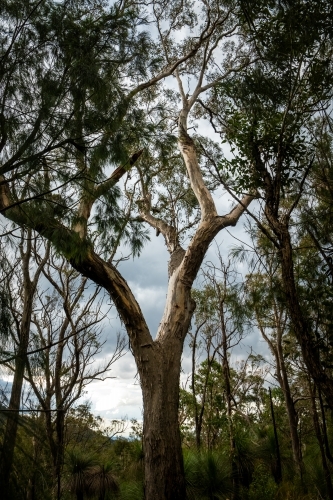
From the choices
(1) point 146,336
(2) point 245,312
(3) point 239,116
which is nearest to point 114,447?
(1) point 146,336

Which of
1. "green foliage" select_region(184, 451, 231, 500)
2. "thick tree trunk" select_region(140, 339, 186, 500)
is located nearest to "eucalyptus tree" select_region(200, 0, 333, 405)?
"thick tree trunk" select_region(140, 339, 186, 500)

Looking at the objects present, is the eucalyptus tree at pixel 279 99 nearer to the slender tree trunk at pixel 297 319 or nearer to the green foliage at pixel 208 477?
the slender tree trunk at pixel 297 319

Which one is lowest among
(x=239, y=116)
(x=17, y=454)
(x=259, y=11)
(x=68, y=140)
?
(x=17, y=454)

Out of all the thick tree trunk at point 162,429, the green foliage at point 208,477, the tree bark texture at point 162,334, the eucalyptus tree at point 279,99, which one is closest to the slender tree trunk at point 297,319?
the eucalyptus tree at point 279,99

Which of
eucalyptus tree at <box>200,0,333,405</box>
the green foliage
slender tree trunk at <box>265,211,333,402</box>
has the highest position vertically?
eucalyptus tree at <box>200,0,333,405</box>

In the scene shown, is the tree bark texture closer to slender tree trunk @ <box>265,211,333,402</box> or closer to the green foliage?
slender tree trunk @ <box>265,211,333,402</box>

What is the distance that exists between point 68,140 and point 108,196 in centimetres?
106

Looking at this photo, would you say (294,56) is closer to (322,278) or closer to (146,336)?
(322,278)

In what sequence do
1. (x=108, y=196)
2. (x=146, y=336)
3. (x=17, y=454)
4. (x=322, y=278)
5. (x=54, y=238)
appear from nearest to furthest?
1. (x=17, y=454)
2. (x=54, y=238)
3. (x=108, y=196)
4. (x=322, y=278)
5. (x=146, y=336)

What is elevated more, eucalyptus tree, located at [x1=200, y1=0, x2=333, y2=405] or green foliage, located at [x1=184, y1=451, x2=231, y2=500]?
eucalyptus tree, located at [x1=200, y1=0, x2=333, y2=405]

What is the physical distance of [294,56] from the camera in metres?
3.79

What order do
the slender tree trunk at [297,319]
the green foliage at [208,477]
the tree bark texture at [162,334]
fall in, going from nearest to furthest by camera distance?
1. the slender tree trunk at [297,319]
2. the tree bark texture at [162,334]
3. the green foliage at [208,477]

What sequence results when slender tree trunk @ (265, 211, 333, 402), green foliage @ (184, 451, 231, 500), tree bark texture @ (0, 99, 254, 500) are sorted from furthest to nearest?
green foliage @ (184, 451, 231, 500)
tree bark texture @ (0, 99, 254, 500)
slender tree trunk @ (265, 211, 333, 402)

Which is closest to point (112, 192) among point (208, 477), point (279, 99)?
point (279, 99)
